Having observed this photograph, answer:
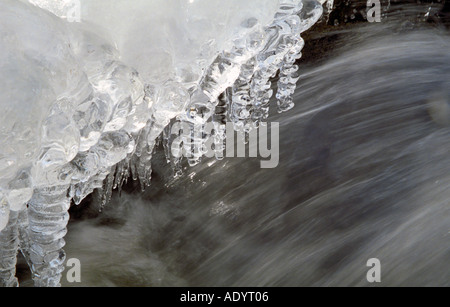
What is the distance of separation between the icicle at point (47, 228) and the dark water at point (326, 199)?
1.04 meters

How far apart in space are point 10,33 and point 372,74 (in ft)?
7.46

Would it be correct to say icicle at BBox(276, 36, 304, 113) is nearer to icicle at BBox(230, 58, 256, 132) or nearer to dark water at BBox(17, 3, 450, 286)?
icicle at BBox(230, 58, 256, 132)

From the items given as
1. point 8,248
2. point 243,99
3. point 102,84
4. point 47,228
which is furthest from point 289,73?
point 8,248

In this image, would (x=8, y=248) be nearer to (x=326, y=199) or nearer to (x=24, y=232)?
(x=24, y=232)

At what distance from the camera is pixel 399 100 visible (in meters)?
3.12

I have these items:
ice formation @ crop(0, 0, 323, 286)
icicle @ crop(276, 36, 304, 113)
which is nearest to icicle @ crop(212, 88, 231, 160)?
ice formation @ crop(0, 0, 323, 286)

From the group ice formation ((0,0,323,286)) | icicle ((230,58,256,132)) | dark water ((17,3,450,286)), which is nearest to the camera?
ice formation ((0,0,323,286))

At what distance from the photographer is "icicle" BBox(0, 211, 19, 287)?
58.8 inches

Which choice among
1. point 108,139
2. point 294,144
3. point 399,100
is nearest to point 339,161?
point 294,144

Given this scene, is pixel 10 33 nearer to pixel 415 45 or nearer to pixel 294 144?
pixel 294 144

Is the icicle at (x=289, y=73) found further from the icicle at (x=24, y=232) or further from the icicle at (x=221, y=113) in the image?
the icicle at (x=24, y=232)

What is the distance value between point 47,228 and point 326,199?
1851 mm

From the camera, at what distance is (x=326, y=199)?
303cm

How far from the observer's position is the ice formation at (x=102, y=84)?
1.23 m
